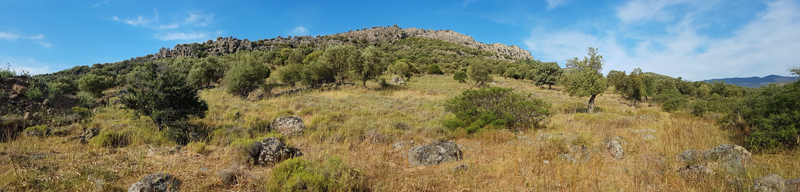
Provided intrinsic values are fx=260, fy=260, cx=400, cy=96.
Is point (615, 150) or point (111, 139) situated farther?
point (111, 139)

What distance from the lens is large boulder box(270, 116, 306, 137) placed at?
790cm

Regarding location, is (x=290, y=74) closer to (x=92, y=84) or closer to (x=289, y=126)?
(x=92, y=84)

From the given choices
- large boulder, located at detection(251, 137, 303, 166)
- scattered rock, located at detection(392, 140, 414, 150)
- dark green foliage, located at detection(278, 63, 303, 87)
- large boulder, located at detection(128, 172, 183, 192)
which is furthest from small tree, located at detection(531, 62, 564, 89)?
large boulder, located at detection(128, 172, 183, 192)

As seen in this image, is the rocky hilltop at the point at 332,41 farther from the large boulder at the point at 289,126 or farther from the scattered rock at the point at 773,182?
the scattered rock at the point at 773,182

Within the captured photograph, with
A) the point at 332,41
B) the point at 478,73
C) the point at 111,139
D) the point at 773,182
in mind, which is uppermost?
the point at 332,41

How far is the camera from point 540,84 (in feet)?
123

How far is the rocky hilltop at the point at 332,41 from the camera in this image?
7968 centimetres

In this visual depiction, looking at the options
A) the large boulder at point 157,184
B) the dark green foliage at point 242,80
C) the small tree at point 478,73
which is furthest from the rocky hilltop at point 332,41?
the large boulder at point 157,184

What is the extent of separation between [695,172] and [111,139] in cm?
1121

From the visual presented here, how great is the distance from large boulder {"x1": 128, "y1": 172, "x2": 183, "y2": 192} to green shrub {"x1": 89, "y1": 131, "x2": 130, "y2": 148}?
3523 mm

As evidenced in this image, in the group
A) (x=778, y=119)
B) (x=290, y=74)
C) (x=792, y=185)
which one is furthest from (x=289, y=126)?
(x=290, y=74)

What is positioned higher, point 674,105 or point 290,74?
point 290,74

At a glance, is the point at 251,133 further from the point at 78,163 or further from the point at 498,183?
the point at 498,183

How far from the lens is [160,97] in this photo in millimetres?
6930
